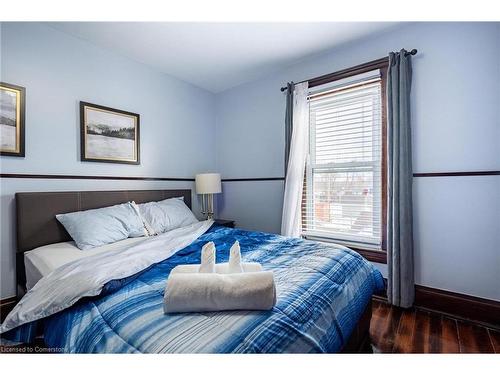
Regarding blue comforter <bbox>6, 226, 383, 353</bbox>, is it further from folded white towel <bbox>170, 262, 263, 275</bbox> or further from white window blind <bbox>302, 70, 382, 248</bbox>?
white window blind <bbox>302, 70, 382, 248</bbox>

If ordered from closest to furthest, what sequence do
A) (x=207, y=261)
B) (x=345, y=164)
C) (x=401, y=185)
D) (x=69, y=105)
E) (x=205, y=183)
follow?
(x=207, y=261) → (x=401, y=185) → (x=69, y=105) → (x=345, y=164) → (x=205, y=183)

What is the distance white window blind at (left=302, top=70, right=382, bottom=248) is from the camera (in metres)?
2.40

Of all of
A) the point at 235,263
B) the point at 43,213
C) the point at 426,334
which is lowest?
the point at 426,334

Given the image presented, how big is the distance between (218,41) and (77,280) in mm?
2348

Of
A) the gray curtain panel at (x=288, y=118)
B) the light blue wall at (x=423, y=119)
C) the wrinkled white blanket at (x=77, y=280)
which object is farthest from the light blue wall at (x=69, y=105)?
the gray curtain panel at (x=288, y=118)

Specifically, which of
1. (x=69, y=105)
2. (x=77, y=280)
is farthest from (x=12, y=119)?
(x=77, y=280)

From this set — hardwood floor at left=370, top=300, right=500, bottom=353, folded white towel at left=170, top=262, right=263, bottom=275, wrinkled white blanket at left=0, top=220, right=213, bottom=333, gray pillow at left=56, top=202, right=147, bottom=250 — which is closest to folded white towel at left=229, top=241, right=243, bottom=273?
folded white towel at left=170, top=262, right=263, bottom=275

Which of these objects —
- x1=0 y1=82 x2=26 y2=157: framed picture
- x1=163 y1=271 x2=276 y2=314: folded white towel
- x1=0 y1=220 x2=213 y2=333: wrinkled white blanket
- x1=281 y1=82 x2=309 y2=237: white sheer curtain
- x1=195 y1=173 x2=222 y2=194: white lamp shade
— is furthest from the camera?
x1=195 y1=173 x2=222 y2=194: white lamp shade

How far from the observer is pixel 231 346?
0.74 m

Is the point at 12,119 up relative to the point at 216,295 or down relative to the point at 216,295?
up

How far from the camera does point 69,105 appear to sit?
2205mm

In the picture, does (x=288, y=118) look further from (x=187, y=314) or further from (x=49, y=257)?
A: (x=49, y=257)

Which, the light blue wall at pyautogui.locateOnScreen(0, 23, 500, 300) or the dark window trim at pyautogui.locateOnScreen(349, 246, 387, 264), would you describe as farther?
the dark window trim at pyautogui.locateOnScreen(349, 246, 387, 264)

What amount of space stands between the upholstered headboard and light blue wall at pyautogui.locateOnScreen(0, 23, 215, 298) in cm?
10
